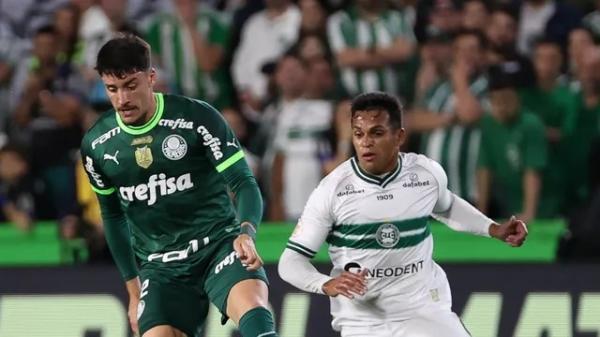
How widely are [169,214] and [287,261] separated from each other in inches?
22.7

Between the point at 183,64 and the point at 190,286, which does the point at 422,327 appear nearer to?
the point at 190,286

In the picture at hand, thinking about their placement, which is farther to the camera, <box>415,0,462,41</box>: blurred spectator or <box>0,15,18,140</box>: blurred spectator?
<box>0,15,18,140</box>: blurred spectator

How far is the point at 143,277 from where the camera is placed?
6363 millimetres

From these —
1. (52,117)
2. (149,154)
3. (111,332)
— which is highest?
(149,154)

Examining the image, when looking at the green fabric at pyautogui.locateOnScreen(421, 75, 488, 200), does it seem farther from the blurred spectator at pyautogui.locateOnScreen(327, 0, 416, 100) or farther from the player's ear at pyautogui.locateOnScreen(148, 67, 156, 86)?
the player's ear at pyautogui.locateOnScreen(148, 67, 156, 86)

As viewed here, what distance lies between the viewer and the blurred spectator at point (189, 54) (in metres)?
11.2

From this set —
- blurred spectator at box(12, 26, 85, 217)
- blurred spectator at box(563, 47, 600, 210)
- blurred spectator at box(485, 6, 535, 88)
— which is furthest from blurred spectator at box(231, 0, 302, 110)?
blurred spectator at box(563, 47, 600, 210)

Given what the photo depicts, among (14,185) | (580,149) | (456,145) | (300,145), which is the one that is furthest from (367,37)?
(14,185)

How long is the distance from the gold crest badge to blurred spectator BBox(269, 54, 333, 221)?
3806 mm

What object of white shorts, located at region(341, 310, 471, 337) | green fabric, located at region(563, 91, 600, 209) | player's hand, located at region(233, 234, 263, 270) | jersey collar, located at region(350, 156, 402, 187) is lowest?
→ green fabric, located at region(563, 91, 600, 209)

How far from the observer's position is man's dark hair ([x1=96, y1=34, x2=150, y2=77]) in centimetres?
598

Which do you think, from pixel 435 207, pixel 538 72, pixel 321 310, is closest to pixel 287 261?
pixel 435 207

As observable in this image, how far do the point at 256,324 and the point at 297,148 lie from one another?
4.40 metres

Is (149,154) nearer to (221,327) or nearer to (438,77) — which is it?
(221,327)
